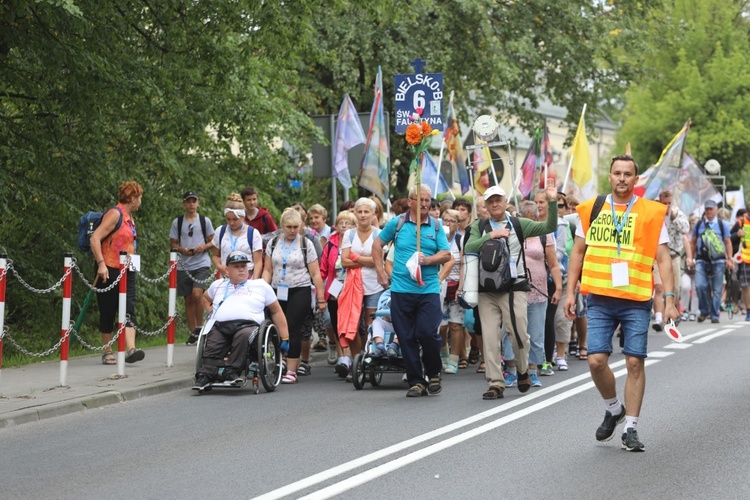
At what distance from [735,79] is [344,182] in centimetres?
3300

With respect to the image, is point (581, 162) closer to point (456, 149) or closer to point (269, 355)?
point (456, 149)

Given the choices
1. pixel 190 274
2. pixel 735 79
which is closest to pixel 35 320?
pixel 190 274

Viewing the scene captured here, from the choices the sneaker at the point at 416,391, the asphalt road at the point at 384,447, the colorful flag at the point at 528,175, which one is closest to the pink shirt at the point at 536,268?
the asphalt road at the point at 384,447

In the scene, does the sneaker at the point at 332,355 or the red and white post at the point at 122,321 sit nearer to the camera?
the red and white post at the point at 122,321

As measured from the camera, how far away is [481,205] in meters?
13.8

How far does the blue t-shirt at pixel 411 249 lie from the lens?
471 inches

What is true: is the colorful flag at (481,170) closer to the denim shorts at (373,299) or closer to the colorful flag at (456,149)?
the colorful flag at (456,149)

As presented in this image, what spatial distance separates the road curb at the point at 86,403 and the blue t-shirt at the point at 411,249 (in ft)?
8.22

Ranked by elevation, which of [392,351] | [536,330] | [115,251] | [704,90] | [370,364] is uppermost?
[704,90]

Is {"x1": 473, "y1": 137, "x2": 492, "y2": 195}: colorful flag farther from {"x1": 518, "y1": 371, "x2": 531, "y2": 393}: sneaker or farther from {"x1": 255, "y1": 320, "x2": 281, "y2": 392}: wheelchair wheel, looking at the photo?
{"x1": 518, "y1": 371, "x2": 531, "y2": 393}: sneaker

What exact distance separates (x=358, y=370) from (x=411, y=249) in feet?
4.68

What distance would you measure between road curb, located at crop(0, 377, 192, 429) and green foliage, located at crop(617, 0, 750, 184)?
38.2 meters

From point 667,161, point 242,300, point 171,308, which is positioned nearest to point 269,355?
point 242,300

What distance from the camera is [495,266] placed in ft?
37.8
